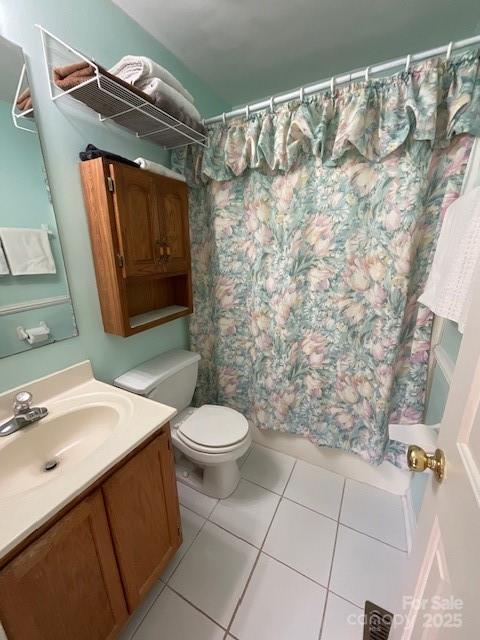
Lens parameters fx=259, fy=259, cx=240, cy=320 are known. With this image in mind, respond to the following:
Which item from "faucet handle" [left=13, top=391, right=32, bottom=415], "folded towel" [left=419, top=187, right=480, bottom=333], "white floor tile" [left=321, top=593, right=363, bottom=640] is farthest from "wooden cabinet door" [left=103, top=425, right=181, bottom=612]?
"folded towel" [left=419, top=187, right=480, bottom=333]

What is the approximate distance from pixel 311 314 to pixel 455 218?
0.72 meters

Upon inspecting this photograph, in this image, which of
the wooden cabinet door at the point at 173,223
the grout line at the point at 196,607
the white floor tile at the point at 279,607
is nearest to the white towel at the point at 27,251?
the wooden cabinet door at the point at 173,223

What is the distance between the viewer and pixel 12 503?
2.06 feet

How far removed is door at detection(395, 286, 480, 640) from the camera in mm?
384

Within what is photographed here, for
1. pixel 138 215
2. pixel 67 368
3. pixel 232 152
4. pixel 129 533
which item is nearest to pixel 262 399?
pixel 129 533

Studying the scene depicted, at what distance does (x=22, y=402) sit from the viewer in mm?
904

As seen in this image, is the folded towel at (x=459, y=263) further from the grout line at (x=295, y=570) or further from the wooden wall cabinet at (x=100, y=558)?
the grout line at (x=295, y=570)

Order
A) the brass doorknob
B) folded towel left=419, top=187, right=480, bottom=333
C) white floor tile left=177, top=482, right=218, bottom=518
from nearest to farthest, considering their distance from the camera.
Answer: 1. the brass doorknob
2. folded towel left=419, top=187, right=480, bottom=333
3. white floor tile left=177, top=482, right=218, bottom=518

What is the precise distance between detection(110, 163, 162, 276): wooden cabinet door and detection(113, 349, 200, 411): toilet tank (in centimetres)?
54

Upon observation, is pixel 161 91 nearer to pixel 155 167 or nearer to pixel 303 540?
pixel 155 167

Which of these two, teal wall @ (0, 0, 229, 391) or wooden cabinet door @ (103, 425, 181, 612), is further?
teal wall @ (0, 0, 229, 391)

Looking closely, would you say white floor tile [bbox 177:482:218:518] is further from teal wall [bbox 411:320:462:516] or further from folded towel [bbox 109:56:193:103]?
folded towel [bbox 109:56:193:103]

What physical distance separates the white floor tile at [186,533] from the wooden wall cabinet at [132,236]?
1.04 metres

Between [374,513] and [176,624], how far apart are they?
106cm
